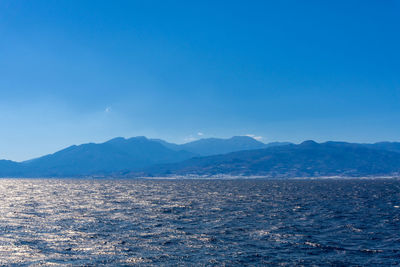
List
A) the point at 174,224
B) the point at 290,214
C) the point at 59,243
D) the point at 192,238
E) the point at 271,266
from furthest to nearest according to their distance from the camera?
the point at 290,214, the point at 174,224, the point at 192,238, the point at 59,243, the point at 271,266

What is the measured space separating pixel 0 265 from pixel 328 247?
36.5m

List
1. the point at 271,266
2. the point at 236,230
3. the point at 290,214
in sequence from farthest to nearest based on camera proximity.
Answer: the point at 290,214 < the point at 236,230 < the point at 271,266

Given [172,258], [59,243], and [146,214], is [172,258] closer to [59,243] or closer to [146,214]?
[59,243]

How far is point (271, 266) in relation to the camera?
35375 millimetres

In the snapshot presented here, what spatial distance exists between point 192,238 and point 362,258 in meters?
21.7

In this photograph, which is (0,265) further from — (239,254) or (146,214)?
(146,214)

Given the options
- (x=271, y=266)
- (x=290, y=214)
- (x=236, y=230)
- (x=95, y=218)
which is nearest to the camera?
(x=271, y=266)

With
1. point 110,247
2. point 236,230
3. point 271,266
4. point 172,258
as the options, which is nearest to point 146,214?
point 236,230

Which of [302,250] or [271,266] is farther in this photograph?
[302,250]

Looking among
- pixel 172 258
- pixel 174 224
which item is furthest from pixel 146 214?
pixel 172 258

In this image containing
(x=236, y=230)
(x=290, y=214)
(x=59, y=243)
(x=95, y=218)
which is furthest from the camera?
(x=290, y=214)

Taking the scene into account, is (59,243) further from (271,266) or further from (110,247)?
(271,266)

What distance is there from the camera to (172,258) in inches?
1516

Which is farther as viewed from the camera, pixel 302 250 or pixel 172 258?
pixel 302 250
